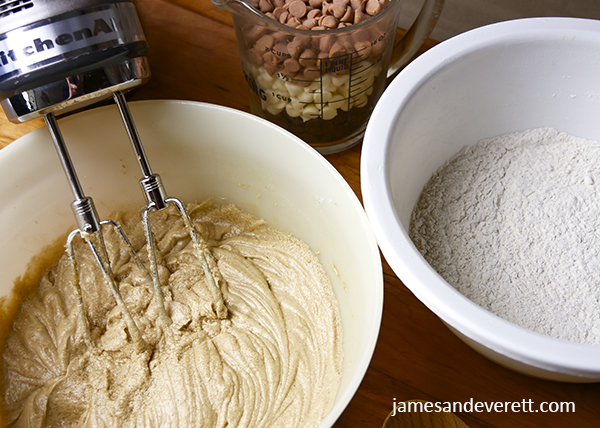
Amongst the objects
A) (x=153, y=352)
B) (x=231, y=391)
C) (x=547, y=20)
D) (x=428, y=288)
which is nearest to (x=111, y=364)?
(x=153, y=352)

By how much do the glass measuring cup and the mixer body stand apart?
118mm

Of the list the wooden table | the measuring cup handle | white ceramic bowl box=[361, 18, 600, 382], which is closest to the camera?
white ceramic bowl box=[361, 18, 600, 382]

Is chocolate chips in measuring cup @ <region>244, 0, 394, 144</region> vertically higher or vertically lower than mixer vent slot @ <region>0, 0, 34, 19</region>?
lower

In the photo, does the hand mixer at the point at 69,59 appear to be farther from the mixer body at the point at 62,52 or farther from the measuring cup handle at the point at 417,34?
the measuring cup handle at the point at 417,34

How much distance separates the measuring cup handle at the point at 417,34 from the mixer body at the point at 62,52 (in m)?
0.36

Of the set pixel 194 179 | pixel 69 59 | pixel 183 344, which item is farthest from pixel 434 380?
pixel 69 59

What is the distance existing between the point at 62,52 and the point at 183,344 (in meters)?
0.37

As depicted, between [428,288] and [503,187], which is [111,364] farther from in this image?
[503,187]

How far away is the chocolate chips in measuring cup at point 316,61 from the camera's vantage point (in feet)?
1.74

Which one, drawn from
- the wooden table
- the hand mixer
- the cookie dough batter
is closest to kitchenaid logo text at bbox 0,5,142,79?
the hand mixer

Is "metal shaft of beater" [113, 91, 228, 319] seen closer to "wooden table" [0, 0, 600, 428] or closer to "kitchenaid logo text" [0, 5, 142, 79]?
"kitchenaid logo text" [0, 5, 142, 79]

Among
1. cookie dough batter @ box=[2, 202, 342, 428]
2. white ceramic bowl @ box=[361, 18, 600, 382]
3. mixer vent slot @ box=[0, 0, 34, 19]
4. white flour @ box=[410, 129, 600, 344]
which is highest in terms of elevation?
mixer vent slot @ box=[0, 0, 34, 19]

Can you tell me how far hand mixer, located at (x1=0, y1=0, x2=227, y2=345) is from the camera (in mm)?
451

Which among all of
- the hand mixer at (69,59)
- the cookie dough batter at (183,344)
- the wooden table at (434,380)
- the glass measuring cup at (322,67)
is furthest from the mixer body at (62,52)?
the wooden table at (434,380)
